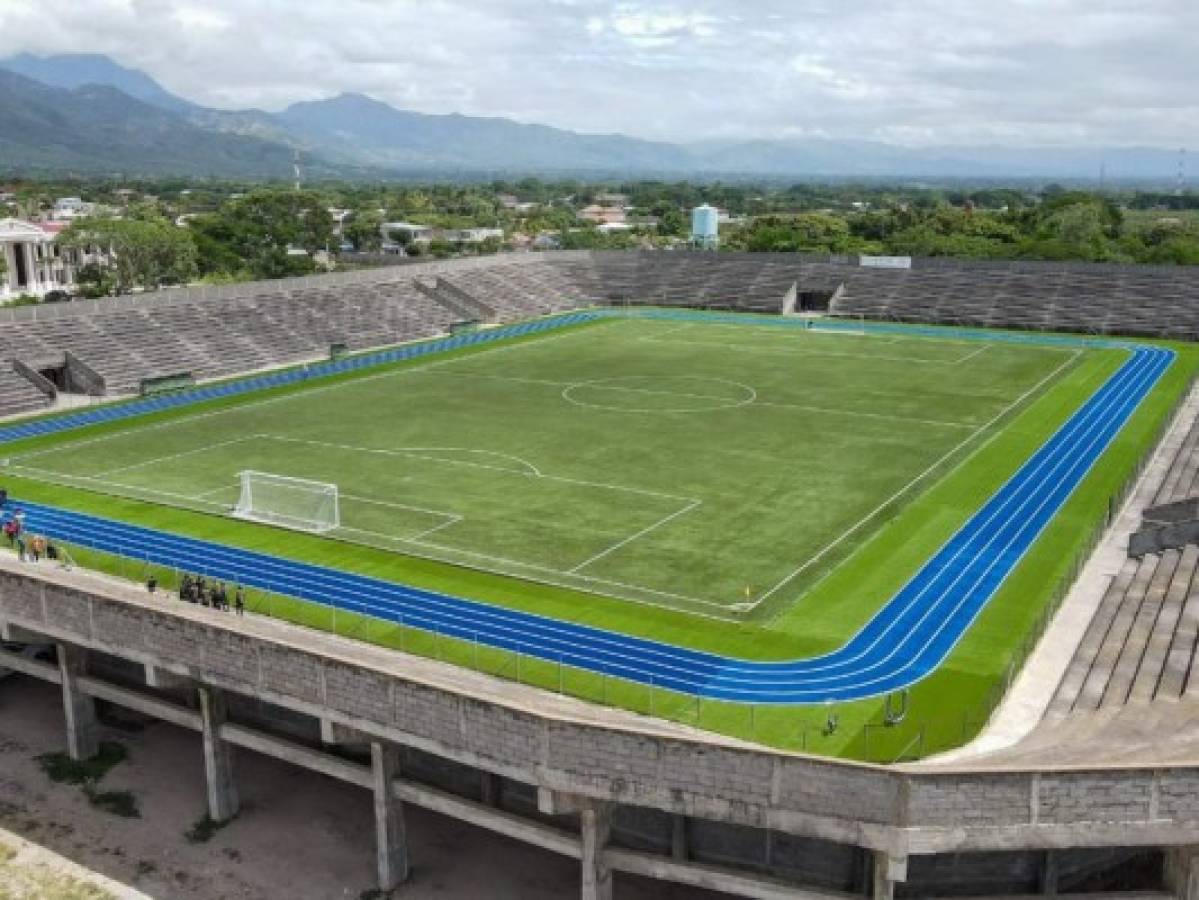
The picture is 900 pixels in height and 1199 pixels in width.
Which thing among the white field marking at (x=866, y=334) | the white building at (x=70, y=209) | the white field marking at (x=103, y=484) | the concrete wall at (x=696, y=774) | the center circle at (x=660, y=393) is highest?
the white building at (x=70, y=209)

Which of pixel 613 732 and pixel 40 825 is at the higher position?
pixel 613 732

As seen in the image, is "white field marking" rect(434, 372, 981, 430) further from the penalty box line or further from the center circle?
the penalty box line

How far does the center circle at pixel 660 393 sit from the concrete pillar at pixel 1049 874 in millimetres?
33576

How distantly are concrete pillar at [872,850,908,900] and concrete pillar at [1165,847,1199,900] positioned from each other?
3708mm

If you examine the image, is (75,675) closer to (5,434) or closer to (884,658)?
(884,658)

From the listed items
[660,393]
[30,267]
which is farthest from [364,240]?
[660,393]

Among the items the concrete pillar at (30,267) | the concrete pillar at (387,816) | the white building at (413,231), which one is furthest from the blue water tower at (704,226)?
the concrete pillar at (387,816)

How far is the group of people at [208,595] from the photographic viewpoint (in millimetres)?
25234

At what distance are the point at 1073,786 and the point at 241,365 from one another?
51.0m

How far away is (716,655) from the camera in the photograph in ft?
77.5

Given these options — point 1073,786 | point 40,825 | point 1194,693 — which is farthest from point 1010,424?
point 40,825

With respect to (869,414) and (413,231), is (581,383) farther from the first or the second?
(413,231)

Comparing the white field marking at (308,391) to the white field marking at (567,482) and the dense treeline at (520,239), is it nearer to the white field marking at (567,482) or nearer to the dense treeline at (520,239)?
the white field marking at (567,482)

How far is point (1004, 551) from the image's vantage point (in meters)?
29.7
